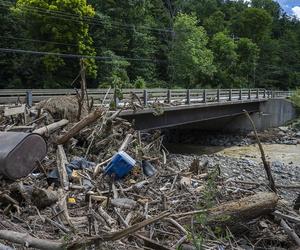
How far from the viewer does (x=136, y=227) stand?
4.81 metres

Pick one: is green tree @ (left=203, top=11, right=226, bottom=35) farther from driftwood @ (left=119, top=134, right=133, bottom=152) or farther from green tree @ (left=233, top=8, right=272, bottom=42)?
driftwood @ (left=119, top=134, right=133, bottom=152)

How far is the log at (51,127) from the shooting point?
945cm

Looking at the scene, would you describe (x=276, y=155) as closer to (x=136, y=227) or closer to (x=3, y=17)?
(x=136, y=227)

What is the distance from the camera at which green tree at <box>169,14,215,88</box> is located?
50750 mm

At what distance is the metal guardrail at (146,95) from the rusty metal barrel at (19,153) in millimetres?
6320

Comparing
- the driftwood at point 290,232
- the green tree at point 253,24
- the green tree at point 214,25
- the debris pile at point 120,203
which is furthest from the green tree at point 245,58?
the driftwood at point 290,232

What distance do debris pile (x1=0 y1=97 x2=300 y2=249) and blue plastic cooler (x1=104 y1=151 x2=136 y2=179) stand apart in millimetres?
19

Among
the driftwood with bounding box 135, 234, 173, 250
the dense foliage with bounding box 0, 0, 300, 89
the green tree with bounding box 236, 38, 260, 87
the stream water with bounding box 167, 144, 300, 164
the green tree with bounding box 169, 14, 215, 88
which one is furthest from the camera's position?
the green tree with bounding box 236, 38, 260, 87

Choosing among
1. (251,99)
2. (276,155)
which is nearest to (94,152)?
(276,155)

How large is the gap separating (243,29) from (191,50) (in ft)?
112

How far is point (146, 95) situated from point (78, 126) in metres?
12.1

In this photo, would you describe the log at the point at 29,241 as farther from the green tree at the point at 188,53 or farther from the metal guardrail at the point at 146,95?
the green tree at the point at 188,53

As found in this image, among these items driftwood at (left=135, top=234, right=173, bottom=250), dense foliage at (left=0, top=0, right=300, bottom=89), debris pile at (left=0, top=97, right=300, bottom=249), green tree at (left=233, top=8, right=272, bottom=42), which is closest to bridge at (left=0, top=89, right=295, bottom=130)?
dense foliage at (left=0, top=0, right=300, bottom=89)

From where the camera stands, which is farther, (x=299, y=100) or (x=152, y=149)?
(x=299, y=100)
